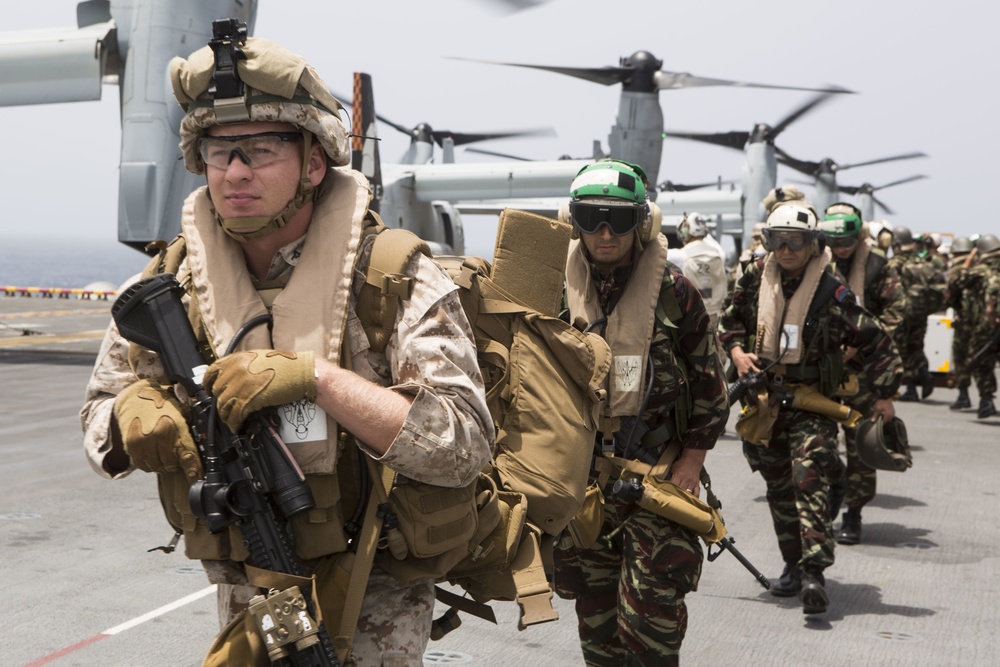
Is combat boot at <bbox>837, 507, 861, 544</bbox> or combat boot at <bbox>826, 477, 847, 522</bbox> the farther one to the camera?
combat boot at <bbox>826, 477, 847, 522</bbox>

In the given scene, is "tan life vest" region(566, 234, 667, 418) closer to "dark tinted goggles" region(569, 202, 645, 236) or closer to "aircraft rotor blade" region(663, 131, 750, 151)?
"dark tinted goggles" region(569, 202, 645, 236)

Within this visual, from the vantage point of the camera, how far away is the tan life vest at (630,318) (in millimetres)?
4070

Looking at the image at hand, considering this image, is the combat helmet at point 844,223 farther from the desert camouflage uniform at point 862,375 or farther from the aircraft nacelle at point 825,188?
the aircraft nacelle at point 825,188

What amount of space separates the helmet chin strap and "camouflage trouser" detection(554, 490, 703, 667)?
206 cm

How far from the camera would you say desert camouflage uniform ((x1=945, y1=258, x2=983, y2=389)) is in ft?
47.3

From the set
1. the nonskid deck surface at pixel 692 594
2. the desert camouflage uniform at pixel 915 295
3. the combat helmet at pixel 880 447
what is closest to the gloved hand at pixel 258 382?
the nonskid deck surface at pixel 692 594

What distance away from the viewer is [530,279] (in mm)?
3096

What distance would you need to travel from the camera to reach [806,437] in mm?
6195

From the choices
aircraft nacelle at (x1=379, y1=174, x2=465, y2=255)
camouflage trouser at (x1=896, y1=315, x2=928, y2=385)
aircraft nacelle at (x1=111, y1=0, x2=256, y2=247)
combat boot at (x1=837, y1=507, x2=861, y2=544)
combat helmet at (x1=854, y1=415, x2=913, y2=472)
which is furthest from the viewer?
aircraft nacelle at (x1=379, y1=174, x2=465, y2=255)

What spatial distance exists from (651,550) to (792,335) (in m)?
2.43

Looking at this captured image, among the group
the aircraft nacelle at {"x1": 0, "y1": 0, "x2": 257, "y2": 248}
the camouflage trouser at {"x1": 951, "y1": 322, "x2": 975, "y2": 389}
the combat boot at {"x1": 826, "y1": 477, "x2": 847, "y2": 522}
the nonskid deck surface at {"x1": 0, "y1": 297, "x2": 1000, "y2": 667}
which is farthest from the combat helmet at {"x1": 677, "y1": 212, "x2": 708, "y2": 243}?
the aircraft nacelle at {"x1": 0, "y1": 0, "x2": 257, "y2": 248}

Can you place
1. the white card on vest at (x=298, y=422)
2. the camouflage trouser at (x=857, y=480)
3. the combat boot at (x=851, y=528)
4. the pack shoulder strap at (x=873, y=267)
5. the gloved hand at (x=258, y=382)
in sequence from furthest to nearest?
the pack shoulder strap at (x=873, y=267) < the combat boot at (x=851, y=528) < the camouflage trouser at (x=857, y=480) < the white card on vest at (x=298, y=422) < the gloved hand at (x=258, y=382)

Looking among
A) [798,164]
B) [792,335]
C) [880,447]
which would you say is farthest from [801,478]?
[798,164]

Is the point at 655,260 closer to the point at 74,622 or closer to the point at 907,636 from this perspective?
the point at 907,636
